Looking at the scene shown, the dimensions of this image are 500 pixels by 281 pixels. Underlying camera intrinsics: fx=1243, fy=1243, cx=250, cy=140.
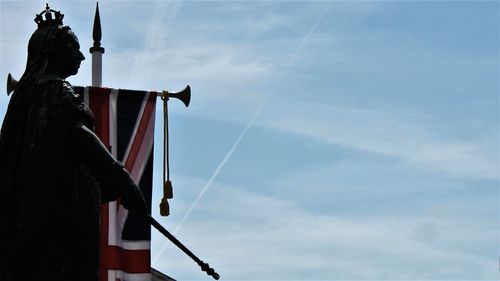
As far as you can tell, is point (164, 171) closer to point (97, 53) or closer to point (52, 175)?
point (97, 53)

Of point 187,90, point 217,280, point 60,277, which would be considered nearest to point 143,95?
point 187,90

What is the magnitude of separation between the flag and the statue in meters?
7.70

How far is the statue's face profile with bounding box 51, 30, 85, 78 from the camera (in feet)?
32.1

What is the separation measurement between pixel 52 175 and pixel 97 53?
10.5 metres

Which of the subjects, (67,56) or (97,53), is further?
(97,53)

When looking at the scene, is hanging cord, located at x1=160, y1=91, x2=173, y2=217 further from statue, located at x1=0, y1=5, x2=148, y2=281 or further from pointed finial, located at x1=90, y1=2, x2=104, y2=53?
statue, located at x1=0, y1=5, x2=148, y2=281

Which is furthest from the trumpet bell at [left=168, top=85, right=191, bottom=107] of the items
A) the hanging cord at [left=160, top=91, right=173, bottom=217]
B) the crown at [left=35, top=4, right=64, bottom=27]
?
the crown at [left=35, top=4, right=64, bottom=27]

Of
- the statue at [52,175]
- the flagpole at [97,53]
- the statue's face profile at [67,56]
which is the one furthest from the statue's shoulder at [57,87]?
the flagpole at [97,53]

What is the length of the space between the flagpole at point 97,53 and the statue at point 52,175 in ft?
30.7

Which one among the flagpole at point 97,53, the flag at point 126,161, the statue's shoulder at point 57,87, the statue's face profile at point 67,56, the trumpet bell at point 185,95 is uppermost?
the flagpole at point 97,53

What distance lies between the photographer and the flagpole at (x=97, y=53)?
19.3m

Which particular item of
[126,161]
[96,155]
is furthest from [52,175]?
[126,161]

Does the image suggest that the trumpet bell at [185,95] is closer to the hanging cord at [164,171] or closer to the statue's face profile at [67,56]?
the hanging cord at [164,171]

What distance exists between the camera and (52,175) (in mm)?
9359
